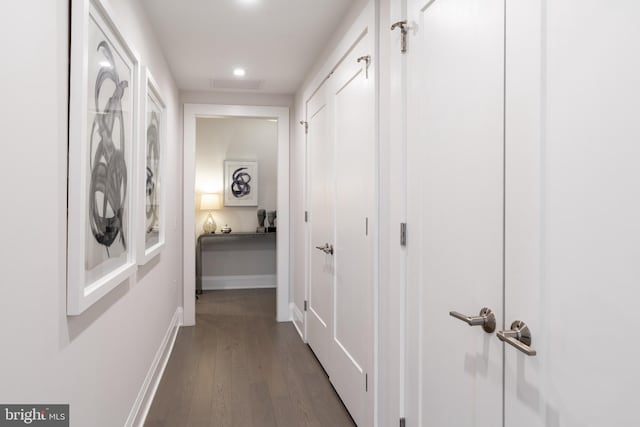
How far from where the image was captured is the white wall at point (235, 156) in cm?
595

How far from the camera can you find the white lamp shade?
5.77 meters

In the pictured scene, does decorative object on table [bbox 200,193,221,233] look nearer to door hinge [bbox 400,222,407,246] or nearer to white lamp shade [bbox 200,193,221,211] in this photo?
white lamp shade [bbox 200,193,221,211]

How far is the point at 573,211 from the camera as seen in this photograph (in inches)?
34.8

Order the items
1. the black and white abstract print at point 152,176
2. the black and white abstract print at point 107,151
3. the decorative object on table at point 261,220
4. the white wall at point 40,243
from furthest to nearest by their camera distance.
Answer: the decorative object on table at point 261,220
the black and white abstract print at point 152,176
the black and white abstract print at point 107,151
the white wall at point 40,243

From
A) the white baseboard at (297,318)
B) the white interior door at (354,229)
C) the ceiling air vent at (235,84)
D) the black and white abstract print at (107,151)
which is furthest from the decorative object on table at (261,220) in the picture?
the black and white abstract print at (107,151)

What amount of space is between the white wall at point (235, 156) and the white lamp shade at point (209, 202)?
15 centimetres

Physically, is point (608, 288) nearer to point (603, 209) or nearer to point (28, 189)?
point (603, 209)

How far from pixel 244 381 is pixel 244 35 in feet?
8.09

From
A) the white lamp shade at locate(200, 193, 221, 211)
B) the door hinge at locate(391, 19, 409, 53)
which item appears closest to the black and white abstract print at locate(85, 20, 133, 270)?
the door hinge at locate(391, 19, 409, 53)

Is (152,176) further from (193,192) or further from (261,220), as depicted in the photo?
(261,220)

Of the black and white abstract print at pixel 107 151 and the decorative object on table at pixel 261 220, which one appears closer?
the black and white abstract print at pixel 107 151

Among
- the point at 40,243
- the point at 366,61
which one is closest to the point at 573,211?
the point at 40,243

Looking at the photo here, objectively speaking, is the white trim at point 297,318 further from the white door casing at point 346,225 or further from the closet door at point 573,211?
the closet door at point 573,211

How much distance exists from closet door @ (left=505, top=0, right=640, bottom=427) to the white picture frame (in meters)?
1.86
